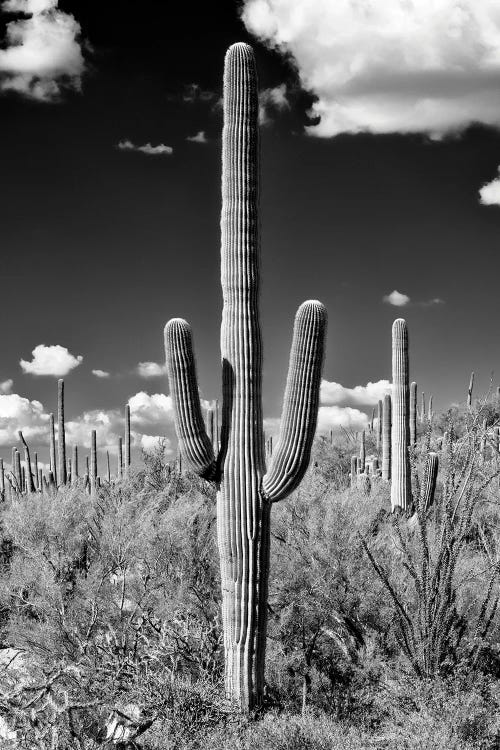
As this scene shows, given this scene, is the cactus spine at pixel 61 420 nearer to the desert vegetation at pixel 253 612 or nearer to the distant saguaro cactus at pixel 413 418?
the distant saguaro cactus at pixel 413 418

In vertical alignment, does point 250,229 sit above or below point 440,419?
above

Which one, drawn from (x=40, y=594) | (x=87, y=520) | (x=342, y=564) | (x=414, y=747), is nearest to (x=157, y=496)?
(x=87, y=520)

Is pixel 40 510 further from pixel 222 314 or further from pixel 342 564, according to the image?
pixel 222 314

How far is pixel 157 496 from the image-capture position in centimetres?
1777

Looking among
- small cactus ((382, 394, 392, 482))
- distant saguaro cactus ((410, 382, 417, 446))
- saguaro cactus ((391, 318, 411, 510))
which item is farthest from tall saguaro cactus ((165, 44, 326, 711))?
distant saguaro cactus ((410, 382, 417, 446))

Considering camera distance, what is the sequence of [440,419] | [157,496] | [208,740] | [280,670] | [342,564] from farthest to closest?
[440,419]
[157,496]
[342,564]
[280,670]
[208,740]

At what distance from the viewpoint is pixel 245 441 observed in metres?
8.38

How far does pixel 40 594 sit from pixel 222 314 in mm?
5856

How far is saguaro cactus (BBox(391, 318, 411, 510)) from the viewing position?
15.1 metres

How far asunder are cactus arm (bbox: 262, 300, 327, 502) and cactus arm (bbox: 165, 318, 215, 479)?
737mm

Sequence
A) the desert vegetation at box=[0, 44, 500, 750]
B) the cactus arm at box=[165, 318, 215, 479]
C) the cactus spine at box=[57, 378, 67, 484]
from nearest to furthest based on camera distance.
Result: the desert vegetation at box=[0, 44, 500, 750] → the cactus arm at box=[165, 318, 215, 479] → the cactus spine at box=[57, 378, 67, 484]

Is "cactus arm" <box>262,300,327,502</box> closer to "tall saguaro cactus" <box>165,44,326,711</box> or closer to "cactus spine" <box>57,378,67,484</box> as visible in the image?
"tall saguaro cactus" <box>165,44,326,711</box>

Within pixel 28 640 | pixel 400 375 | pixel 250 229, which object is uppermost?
pixel 250 229

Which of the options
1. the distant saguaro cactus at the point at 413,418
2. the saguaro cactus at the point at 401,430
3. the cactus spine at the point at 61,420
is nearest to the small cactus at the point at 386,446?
the distant saguaro cactus at the point at 413,418
